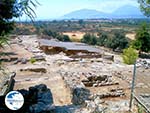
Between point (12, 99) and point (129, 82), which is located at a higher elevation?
point (12, 99)

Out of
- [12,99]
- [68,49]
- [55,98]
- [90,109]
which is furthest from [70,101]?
[68,49]

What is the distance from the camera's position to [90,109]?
10383 mm

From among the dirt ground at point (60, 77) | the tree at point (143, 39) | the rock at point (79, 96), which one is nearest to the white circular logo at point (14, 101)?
the rock at point (79, 96)

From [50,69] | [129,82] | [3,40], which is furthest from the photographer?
[50,69]

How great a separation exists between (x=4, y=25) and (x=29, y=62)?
45.9 ft

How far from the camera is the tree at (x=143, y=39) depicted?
4203 cm

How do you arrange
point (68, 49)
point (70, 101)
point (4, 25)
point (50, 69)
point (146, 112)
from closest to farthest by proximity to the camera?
point (146, 112) → point (4, 25) → point (70, 101) → point (50, 69) → point (68, 49)

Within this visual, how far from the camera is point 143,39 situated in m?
42.1

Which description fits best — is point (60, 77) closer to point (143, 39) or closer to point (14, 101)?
point (14, 101)

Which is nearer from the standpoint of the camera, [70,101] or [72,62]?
[70,101]

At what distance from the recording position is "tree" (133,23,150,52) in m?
42.0

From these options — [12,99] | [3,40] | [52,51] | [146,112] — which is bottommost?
[52,51]

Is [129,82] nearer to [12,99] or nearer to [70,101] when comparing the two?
[70,101]

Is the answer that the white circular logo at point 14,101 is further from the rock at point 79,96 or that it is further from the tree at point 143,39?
the tree at point 143,39
